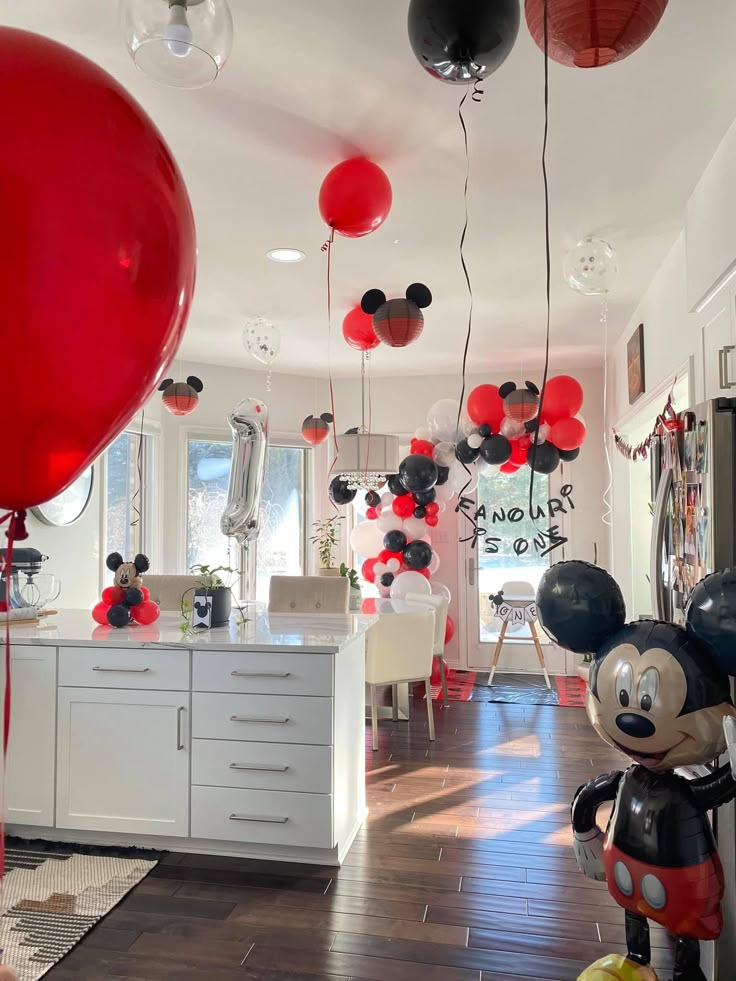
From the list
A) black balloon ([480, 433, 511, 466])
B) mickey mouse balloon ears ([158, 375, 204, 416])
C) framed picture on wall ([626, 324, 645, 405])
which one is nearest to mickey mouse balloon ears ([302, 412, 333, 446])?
mickey mouse balloon ears ([158, 375, 204, 416])

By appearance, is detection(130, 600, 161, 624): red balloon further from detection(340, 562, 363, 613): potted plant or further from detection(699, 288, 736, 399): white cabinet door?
detection(699, 288, 736, 399): white cabinet door

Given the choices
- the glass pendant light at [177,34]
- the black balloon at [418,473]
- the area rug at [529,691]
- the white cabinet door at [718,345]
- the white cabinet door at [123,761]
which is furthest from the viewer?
the area rug at [529,691]

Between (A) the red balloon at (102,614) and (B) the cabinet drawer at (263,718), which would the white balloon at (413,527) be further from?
(B) the cabinet drawer at (263,718)

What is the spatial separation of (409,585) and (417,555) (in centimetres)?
25

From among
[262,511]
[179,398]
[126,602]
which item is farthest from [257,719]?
[262,511]

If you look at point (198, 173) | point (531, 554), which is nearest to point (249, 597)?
point (531, 554)

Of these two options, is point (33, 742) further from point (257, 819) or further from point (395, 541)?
point (395, 541)

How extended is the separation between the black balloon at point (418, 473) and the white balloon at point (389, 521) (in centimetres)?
56

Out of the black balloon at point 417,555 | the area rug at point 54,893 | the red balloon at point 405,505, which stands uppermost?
the red balloon at point 405,505

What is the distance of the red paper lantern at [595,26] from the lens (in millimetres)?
1298

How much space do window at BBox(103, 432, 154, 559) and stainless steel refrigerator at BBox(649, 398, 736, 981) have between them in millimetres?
4248

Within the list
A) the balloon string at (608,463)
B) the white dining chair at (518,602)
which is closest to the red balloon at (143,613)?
the white dining chair at (518,602)

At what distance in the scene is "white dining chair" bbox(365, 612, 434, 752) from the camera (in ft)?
13.5

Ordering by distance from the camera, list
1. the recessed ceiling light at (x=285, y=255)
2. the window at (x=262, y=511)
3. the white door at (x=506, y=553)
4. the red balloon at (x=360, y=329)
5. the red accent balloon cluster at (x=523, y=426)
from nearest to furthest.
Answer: the recessed ceiling light at (x=285, y=255)
the red balloon at (x=360, y=329)
the red accent balloon cluster at (x=523, y=426)
the window at (x=262, y=511)
the white door at (x=506, y=553)
